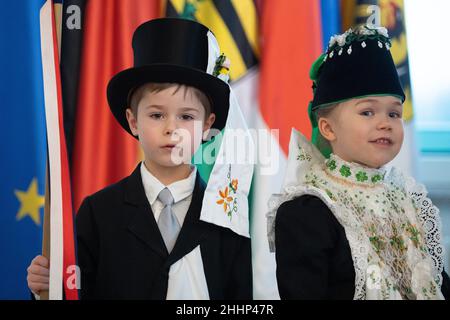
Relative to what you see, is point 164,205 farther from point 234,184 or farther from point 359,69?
point 359,69

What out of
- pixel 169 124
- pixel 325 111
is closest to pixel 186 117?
pixel 169 124

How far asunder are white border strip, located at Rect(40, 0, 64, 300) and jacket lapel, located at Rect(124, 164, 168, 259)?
5.5 inches

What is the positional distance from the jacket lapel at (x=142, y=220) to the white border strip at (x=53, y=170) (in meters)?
0.14

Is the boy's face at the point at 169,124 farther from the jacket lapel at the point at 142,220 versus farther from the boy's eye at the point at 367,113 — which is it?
the boy's eye at the point at 367,113

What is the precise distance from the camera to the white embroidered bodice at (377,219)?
102 cm

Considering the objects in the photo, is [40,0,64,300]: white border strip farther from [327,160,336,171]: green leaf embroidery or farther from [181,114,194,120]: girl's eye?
[327,160,336,171]: green leaf embroidery

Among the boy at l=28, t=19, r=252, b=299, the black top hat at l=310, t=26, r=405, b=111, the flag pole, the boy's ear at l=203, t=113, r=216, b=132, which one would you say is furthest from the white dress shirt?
the black top hat at l=310, t=26, r=405, b=111

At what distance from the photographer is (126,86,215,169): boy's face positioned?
114 centimetres

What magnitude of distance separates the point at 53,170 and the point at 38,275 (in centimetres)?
25

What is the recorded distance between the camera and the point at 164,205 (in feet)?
3.78

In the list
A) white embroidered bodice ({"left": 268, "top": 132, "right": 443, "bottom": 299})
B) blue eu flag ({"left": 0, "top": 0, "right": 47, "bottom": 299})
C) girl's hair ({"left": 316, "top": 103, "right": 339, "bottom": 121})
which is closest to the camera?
white embroidered bodice ({"left": 268, "top": 132, "right": 443, "bottom": 299})

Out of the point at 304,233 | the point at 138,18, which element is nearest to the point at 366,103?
the point at 304,233

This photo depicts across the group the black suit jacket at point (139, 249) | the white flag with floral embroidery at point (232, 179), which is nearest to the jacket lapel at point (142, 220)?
the black suit jacket at point (139, 249)
